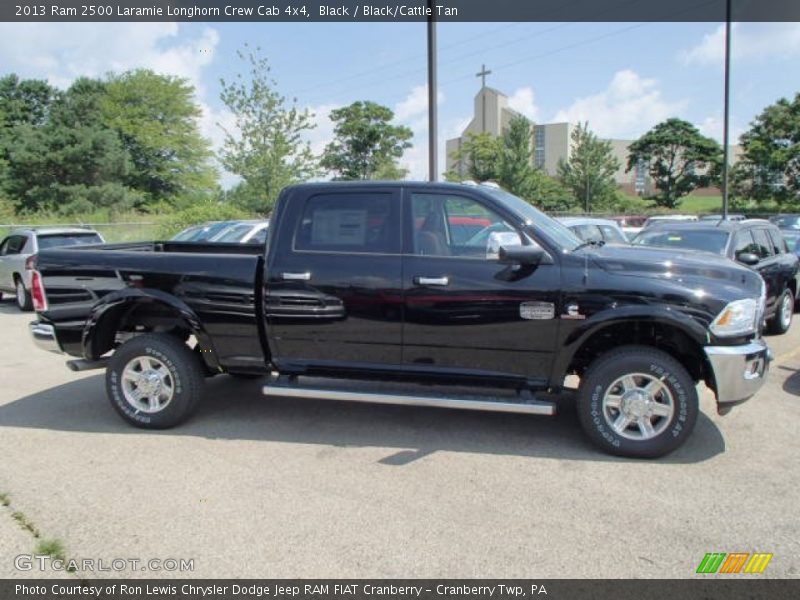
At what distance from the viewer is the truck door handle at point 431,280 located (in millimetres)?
4637

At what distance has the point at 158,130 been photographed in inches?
2237

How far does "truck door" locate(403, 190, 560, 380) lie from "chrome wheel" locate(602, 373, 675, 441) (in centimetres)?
52

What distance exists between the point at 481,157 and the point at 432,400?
5634 cm

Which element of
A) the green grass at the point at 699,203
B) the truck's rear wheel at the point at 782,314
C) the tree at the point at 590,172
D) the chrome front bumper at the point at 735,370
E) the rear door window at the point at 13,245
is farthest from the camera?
the green grass at the point at 699,203

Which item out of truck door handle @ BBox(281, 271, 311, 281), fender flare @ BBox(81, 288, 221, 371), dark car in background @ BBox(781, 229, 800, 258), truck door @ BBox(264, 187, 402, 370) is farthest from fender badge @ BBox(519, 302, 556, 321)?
dark car in background @ BBox(781, 229, 800, 258)

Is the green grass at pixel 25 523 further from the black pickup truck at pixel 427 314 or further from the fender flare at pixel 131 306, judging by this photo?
the fender flare at pixel 131 306

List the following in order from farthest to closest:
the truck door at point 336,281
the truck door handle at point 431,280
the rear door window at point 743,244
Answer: the rear door window at point 743,244 < the truck door at point 336,281 < the truck door handle at point 431,280

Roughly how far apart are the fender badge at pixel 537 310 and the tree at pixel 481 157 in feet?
157

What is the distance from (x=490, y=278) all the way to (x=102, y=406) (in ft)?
12.8

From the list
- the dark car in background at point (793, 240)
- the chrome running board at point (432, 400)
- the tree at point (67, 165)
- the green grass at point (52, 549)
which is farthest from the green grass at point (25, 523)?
the tree at point (67, 165)

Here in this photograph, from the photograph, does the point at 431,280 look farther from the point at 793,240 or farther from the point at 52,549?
the point at 793,240

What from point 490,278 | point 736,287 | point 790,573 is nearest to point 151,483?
point 490,278

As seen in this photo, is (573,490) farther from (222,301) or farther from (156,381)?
(156,381)

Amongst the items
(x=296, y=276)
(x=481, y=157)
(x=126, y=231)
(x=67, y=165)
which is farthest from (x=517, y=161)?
(x=296, y=276)
